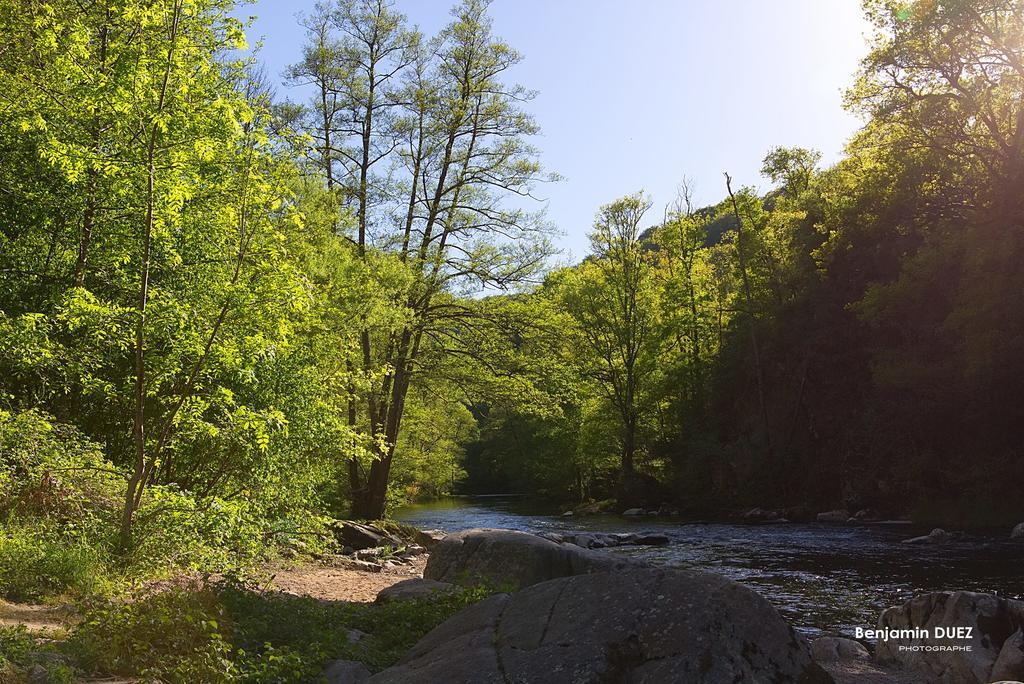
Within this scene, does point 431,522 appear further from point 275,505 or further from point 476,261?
point 275,505

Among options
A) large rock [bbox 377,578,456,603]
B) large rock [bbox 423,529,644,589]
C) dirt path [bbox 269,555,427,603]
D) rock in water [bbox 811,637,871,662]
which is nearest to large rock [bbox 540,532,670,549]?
dirt path [bbox 269,555,427,603]

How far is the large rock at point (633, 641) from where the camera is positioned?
403 cm

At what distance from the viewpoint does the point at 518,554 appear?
1063cm

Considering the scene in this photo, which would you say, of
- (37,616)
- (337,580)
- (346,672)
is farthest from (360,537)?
(346,672)

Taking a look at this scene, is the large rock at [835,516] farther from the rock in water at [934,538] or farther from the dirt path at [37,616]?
the dirt path at [37,616]

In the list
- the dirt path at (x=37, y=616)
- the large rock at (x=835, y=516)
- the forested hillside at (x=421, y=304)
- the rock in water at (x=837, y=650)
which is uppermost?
the forested hillside at (x=421, y=304)

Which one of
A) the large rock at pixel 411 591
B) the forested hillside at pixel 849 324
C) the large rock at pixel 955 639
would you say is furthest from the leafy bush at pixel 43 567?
the forested hillside at pixel 849 324

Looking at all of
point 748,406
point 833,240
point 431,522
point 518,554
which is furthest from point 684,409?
point 518,554

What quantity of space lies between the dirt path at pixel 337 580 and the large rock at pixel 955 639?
6889 mm

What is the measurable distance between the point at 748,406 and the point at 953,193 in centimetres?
1418

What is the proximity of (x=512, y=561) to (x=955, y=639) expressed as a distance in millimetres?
5601

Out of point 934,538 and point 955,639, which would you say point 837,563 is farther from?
point 955,639

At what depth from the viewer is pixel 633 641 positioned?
4230mm

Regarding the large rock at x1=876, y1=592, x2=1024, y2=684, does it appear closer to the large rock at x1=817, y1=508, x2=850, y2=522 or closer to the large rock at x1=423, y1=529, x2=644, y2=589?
the large rock at x1=423, y1=529, x2=644, y2=589
